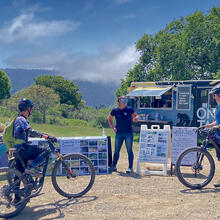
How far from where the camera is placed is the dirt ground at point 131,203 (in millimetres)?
4473

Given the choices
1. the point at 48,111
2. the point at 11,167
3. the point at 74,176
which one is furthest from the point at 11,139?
the point at 48,111

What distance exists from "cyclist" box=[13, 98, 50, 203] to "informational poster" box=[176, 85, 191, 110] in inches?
322

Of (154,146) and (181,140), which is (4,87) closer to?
(154,146)

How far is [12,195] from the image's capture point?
455cm

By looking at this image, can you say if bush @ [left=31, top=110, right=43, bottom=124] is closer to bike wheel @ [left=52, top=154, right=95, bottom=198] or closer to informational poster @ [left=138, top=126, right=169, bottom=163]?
informational poster @ [left=138, top=126, right=169, bottom=163]

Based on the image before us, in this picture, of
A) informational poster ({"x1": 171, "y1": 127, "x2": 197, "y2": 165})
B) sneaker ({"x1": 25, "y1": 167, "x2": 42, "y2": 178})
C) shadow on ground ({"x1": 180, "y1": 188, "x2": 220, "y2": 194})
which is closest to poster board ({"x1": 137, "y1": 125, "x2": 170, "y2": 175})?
informational poster ({"x1": 171, "y1": 127, "x2": 197, "y2": 165})

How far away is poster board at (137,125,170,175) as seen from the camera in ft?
23.3

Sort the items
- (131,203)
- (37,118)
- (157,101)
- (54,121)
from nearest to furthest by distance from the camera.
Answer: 1. (131,203)
2. (157,101)
3. (37,118)
4. (54,121)

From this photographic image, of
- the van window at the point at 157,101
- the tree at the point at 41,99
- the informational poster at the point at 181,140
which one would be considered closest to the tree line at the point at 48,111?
the tree at the point at 41,99

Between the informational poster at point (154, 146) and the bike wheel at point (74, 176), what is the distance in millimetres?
1945

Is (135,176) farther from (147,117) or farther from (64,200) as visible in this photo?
Result: (147,117)

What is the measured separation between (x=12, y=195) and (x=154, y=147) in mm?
3550

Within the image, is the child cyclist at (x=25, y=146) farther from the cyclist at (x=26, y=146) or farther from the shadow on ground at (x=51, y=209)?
the shadow on ground at (x=51, y=209)

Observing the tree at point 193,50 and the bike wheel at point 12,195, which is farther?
the tree at point 193,50
